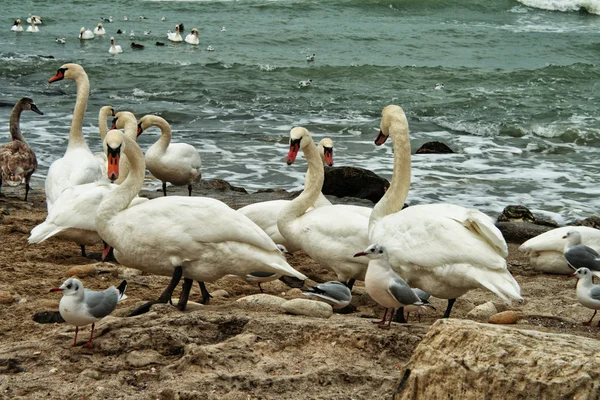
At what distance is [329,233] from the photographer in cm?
735

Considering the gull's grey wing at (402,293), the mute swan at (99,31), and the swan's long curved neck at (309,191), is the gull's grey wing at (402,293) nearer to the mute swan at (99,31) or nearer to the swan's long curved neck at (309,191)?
the swan's long curved neck at (309,191)

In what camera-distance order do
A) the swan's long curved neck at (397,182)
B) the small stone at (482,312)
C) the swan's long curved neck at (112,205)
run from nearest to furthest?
the swan's long curved neck at (112,205)
the small stone at (482,312)
the swan's long curved neck at (397,182)

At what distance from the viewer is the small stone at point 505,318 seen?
6641mm

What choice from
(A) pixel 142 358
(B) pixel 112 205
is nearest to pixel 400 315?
(A) pixel 142 358

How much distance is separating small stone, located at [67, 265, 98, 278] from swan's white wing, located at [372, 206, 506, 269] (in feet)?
8.08

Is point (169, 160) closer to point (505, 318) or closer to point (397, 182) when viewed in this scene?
point (397, 182)

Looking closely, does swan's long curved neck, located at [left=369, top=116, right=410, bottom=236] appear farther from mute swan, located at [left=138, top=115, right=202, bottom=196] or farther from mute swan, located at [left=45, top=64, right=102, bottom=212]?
mute swan, located at [left=138, top=115, right=202, bottom=196]

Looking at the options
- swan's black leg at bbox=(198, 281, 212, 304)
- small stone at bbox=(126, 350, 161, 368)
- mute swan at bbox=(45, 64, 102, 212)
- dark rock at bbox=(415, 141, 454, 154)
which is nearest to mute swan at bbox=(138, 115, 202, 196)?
mute swan at bbox=(45, 64, 102, 212)

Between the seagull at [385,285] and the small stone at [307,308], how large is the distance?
41 cm

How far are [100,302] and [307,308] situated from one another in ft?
4.49

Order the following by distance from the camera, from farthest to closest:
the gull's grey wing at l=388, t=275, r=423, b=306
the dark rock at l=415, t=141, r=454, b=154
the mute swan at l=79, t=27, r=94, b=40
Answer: the mute swan at l=79, t=27, r=94, b=40 < the dark rock at l=415, t=141, r=454, b=154 < the gull's grey wing at l=388, t=275, r=423, b=306

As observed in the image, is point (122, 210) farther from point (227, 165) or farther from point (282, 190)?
point (227, 165)

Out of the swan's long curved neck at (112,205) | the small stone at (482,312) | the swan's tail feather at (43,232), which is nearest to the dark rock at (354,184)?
the swan's tail feather at (43,232)

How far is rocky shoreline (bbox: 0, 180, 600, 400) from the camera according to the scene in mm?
3672
